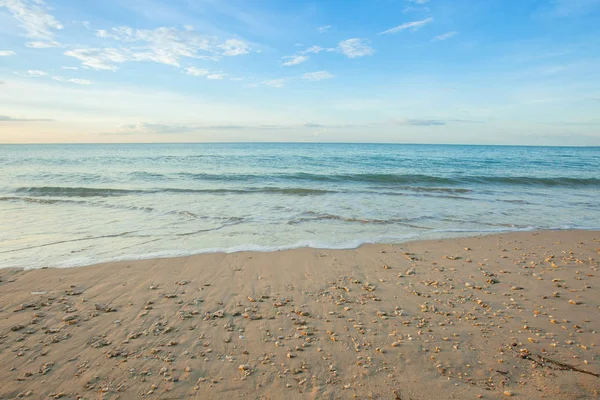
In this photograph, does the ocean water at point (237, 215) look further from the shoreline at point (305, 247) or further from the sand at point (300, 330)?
the sand at point (300, 330)

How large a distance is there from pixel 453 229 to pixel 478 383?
7.17m

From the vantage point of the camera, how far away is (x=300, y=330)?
4.12m

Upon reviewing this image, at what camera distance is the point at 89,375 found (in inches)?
130

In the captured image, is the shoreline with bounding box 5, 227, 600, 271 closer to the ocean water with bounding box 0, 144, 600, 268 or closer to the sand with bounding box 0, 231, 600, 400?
the ocean water with bounding box 0, 144, 600, 268

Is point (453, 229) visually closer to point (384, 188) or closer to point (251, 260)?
point (251, 260)

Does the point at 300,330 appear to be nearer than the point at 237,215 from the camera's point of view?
Yes

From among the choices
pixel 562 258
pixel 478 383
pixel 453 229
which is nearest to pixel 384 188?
pixel 453 229

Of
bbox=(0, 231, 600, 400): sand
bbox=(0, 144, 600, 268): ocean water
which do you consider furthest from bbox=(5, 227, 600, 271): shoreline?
bbox=(0, 231, 600, 400): sand

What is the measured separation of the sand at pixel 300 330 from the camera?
3.21 m

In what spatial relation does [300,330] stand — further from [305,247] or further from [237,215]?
[237,215]

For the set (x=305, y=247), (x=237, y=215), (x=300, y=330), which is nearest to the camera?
(x=300, y=330)

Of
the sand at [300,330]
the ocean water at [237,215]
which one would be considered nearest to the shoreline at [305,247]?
the ocean water at [237,215]

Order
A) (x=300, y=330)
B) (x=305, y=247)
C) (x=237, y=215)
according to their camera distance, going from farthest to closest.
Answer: (x=237, y=215), (x=305, y=247), (x=300, y=330)

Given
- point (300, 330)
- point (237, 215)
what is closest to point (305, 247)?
point (300, 330)
